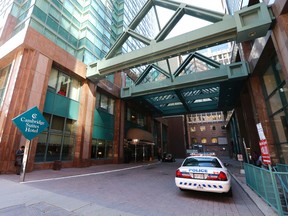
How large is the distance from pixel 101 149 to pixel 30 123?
11.9 meters

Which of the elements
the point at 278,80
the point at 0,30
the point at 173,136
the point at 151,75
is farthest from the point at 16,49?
the point at 173,136

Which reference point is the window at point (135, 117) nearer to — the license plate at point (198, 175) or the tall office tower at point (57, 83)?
the tall office tower at point (57, 83)

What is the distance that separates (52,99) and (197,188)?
1340 cm

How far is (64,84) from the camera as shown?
15516mm

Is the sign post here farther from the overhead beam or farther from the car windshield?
the overhead beam

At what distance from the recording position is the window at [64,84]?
14411mm

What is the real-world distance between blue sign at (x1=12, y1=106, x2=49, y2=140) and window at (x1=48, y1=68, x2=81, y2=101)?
675 cm

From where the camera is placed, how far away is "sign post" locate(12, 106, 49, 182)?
294 inches

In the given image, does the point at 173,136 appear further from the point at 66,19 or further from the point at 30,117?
the point at 30,117

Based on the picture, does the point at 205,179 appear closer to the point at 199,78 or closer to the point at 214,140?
the point at 199,78

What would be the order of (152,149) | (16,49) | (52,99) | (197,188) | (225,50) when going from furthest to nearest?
1. (225,50)
2. (152,149)
3. (52,99)
4. (16,49)
5. (197,188)

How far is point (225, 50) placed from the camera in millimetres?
65750

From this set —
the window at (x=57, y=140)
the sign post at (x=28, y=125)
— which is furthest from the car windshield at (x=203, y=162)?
the window at (x=57, y=140)

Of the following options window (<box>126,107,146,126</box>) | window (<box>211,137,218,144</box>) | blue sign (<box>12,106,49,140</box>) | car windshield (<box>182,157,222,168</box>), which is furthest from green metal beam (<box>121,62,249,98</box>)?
window (<box>211,137,218,144</box>)
